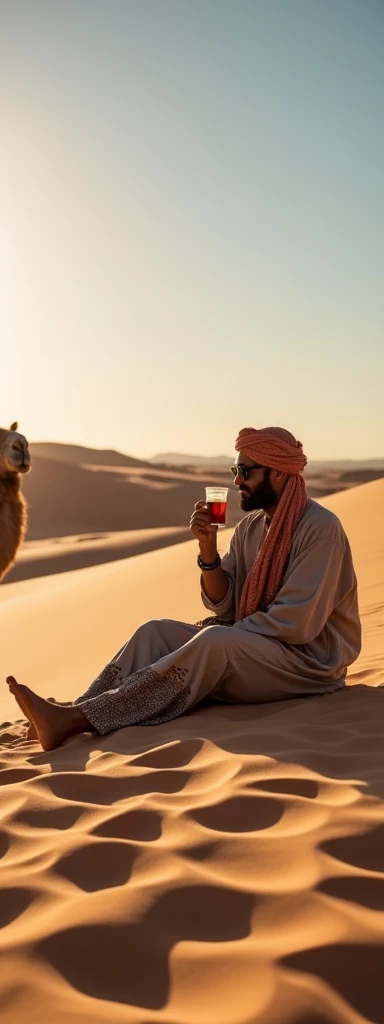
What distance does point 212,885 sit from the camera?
7.39ft

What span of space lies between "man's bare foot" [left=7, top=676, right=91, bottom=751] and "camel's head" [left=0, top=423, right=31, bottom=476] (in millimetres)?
1455

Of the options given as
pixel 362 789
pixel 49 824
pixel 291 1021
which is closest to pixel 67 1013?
pixel 291 1021

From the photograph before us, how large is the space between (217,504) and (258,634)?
1.89 feet

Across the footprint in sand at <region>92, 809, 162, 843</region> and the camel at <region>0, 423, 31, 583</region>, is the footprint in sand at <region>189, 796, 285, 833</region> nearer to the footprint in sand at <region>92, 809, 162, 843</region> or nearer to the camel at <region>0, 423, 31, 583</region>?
the footprint in sand at <region>92, 809, 162, 843</region>

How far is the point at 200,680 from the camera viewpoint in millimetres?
3975

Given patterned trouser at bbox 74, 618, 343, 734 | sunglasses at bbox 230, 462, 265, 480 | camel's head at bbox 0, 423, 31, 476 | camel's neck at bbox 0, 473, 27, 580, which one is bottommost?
patterned trouser at bbox 74, 618, 343, 734

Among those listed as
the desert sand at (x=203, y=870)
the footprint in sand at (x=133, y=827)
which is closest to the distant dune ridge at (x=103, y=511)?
the desert sand at (x=203, y=870)

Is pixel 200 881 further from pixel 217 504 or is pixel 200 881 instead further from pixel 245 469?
pixel 245 469

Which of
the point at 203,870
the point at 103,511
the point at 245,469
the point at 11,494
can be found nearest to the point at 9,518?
the point at 11,494

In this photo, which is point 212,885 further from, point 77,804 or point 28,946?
point 77,804

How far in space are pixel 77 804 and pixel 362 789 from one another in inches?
33.4

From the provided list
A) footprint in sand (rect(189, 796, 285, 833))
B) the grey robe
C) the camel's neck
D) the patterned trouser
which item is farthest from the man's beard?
footprint in sand (rect(189, 796, 285, 833))

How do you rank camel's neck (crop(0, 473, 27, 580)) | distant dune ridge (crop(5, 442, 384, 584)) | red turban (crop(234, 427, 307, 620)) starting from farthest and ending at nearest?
distant dune ridge (crop(5, 442, 384, 584)) < camel's neck (crop(0, 473, 27, 580)) < red turban (crop(234, 427, 307, 620))

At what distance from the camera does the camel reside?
5141 mm
